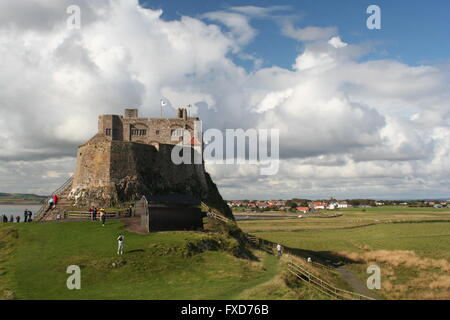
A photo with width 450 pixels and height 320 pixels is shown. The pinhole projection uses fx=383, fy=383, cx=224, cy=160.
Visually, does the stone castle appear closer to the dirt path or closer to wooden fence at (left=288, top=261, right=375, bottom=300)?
the dirt path

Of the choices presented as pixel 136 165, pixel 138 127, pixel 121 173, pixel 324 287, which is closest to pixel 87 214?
pixel 121 173

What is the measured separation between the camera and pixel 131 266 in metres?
28.3

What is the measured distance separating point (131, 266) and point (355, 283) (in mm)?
26748

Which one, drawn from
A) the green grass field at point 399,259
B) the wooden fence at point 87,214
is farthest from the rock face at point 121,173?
the green grass field at point 399,259

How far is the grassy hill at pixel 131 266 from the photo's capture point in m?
23.8

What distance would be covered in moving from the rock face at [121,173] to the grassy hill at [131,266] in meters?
11.8

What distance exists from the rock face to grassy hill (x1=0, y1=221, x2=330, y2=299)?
1185 centimetres

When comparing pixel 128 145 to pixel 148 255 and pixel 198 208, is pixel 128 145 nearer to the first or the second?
pixel 198 208

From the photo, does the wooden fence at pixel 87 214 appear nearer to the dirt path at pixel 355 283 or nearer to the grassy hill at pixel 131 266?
the grassy hill at pixel 131 266

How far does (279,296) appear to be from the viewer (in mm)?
24344

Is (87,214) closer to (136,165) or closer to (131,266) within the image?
(136,165)

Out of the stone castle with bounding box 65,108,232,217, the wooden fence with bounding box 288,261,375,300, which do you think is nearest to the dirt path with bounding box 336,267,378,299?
the wooden fence with bounding box 288,261,375,300
